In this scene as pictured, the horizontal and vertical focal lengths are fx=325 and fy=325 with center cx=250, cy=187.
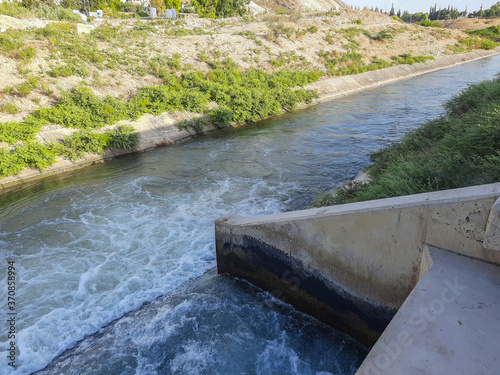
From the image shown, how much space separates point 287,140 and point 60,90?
12.7 m

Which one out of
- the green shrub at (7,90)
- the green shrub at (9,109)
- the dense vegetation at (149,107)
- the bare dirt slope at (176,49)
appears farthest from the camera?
the bare dirt slope at (176,49)

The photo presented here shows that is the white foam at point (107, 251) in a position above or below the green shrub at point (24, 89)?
below

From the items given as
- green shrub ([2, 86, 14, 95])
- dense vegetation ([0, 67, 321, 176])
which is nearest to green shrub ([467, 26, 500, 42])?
dense vegetation ([0, 67, 321, 176])

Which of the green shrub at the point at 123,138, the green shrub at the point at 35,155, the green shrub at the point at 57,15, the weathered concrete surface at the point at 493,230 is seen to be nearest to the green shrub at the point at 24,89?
the green shrub at the point at 35,155

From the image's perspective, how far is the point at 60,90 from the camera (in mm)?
17750

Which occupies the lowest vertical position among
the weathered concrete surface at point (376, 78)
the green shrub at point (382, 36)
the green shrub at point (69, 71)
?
the weathered concrete surface at point (376, 78)

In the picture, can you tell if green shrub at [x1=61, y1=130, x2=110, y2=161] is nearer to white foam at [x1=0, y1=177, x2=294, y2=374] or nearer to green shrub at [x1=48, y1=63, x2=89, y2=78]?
white foam at [x1=0, y1=177, x2=294, y2=374]

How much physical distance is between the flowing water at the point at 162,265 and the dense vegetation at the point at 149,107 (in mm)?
1414

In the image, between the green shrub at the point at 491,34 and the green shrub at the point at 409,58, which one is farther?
the green shrub at the point at 491,34

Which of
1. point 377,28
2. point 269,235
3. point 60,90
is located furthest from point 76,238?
point 377,28

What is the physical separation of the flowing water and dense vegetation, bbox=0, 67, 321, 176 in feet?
4.64

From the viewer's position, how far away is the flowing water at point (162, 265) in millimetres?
5246

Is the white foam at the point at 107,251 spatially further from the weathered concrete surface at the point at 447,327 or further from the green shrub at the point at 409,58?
the green shrub at the point at 409,58

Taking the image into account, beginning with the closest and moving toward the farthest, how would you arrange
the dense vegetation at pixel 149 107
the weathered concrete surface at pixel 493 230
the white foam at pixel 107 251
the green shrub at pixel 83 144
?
1. the weathered concrete surface at pixel 493 230
2. the white foam at pixel 107 251
3. the dense vegetation at pixel 149 107
4. the green shrub at pixel 83 144
